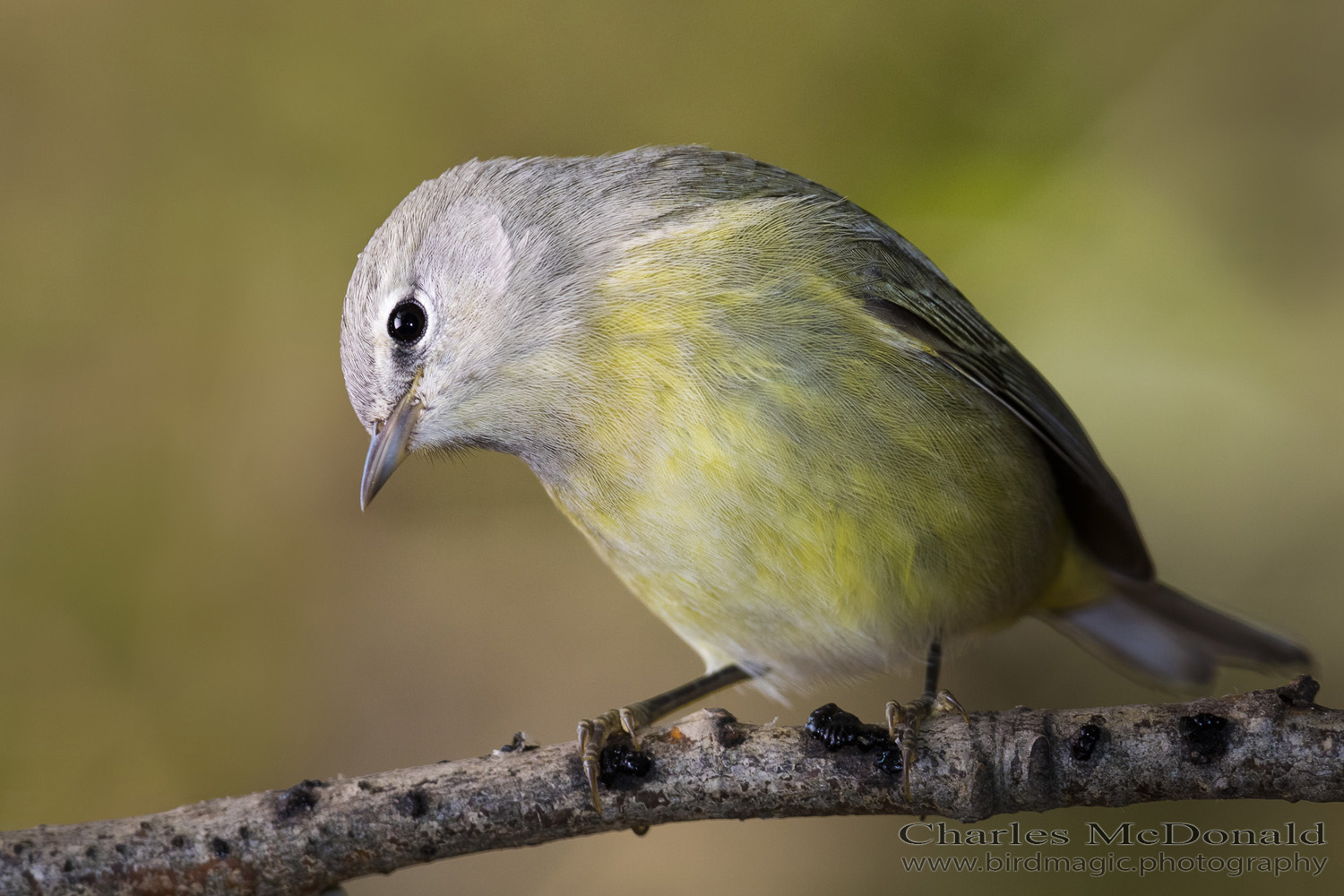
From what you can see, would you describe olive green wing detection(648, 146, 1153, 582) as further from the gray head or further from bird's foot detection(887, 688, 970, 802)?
bird's foot detection(887, 688, 970, 802)

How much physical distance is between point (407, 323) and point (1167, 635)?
2.11 meters

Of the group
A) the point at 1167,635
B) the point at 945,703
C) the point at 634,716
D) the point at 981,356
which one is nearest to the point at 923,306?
the point at 981,356

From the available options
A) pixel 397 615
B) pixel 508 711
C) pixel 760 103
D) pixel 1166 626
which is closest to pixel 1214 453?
pixel 1166 626

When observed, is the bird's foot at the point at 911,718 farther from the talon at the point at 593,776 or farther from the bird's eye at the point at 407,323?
the bird's eye at the point at 407,323

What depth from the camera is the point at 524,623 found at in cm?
329

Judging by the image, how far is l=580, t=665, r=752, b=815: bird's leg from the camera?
1.70m

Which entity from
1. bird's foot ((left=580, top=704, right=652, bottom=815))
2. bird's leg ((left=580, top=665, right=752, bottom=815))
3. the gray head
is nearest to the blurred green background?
bird's leg ((left=580, top=665, right=752, bottom=815))

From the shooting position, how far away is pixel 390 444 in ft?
6.61

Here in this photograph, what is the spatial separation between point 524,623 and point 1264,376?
7.69 ft

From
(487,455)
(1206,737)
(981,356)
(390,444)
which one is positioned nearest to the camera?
(1206,737)

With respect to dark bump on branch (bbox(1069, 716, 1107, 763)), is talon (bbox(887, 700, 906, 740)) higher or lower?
higher

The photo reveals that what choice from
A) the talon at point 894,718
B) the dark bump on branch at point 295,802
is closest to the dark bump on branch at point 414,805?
the dark bump on branch at point 295,802

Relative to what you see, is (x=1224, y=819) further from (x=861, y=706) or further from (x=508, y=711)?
(x=508, y=711)

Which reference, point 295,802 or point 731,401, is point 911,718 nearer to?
point 731,401
